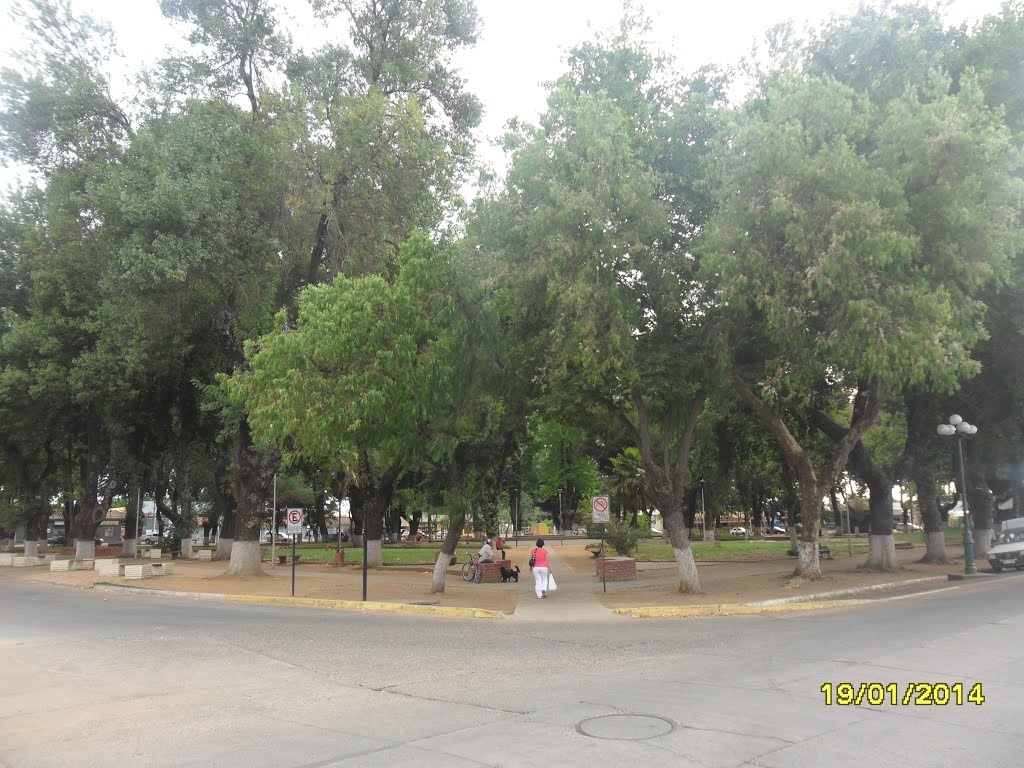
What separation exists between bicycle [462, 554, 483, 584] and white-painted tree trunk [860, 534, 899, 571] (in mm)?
12608

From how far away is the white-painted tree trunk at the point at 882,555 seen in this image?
25.1 m

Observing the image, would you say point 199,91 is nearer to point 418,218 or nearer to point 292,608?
point 418,218

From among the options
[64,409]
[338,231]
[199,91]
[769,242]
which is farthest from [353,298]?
[64,409]

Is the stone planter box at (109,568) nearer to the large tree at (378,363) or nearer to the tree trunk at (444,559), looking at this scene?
the large tree at (378,363)

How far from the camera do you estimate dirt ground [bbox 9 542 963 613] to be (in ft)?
64.0

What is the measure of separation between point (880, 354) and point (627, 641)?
783 centimetres

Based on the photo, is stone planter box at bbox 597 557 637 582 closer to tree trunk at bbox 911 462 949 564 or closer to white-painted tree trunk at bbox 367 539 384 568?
tree trunk at bbox 911 462 949 564

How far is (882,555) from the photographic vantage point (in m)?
25.2

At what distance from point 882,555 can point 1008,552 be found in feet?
12.1

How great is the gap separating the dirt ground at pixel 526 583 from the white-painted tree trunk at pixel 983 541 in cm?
256

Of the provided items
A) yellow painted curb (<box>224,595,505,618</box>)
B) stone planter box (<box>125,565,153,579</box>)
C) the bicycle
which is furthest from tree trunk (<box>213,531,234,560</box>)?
yellow painted curb (<box>224,595,505,618</box>)

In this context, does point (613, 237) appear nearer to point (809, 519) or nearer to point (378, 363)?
point (378, 363)

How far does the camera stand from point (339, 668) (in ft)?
33.8

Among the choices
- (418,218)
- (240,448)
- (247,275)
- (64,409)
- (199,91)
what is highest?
(199,91)
